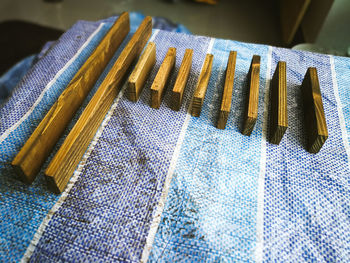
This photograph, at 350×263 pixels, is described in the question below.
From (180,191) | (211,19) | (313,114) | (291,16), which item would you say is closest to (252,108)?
(313,114)

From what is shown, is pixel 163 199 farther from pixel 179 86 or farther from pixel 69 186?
pixel 179 86

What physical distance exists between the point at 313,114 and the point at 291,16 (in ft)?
5.18

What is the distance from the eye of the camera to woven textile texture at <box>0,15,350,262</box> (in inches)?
21.2

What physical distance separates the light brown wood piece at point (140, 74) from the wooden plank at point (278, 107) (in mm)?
406

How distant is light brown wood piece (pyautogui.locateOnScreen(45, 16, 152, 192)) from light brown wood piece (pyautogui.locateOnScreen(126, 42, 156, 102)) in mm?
57

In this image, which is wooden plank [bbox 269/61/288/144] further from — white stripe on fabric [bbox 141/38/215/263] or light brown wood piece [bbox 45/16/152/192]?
light brown wood piece [bbox 45/16/152/192]

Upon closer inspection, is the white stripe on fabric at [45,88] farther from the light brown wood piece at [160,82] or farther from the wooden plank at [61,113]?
the light brown wood piece at [160,82]

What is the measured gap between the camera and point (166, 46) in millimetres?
1026

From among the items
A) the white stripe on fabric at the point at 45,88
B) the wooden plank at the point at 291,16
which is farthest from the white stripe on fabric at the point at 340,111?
the wooden plank at the point at 291,16

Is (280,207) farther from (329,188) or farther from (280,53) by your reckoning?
(280,53)

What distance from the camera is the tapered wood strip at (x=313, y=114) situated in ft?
2.26

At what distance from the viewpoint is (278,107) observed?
2.43 feet

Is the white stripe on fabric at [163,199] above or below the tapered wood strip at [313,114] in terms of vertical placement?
below

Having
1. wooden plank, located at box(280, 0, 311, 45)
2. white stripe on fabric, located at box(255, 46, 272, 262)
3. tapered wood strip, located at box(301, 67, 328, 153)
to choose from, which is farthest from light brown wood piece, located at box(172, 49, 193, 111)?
wooden plank, located at box(280, 0, 311, 45)
